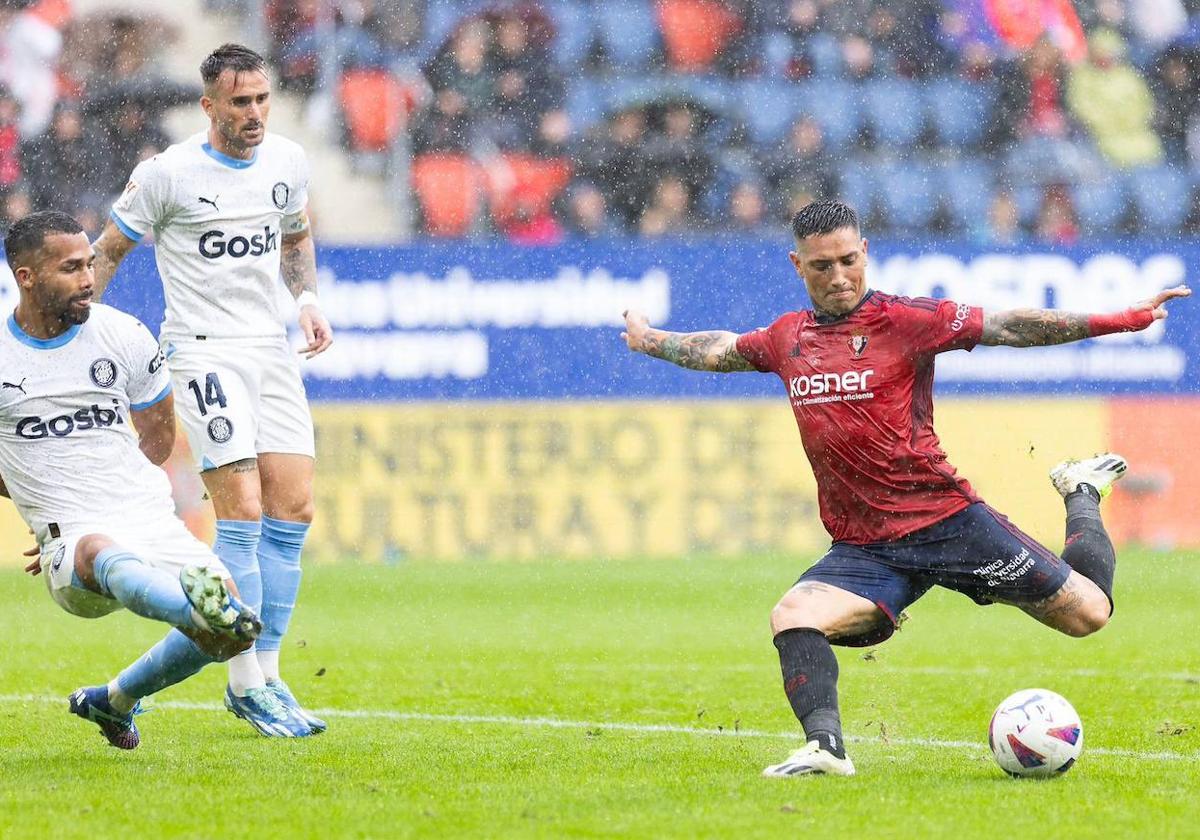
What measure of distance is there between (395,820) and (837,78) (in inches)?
504

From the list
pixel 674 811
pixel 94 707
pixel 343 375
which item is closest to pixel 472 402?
pixel 343 375

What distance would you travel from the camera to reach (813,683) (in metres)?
5.65

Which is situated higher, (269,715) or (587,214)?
(587,214)

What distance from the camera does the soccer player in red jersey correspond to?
231 inches

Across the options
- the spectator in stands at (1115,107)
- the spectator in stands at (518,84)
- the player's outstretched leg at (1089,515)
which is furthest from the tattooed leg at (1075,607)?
the spectator in stands at (1115,107)

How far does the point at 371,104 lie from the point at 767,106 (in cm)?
346

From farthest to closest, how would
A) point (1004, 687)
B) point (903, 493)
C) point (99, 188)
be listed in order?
point (99, 188)
point (1004, 687)
point (903, 493)

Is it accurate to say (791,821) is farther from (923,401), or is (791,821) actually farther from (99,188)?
(99,188)

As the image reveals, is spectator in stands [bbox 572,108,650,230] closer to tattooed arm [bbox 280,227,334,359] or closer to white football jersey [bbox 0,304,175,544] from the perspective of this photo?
tattooed arm [bbox 280,227,334,359]

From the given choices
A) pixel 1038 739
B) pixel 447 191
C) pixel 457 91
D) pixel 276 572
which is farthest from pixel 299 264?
pixel 457 91

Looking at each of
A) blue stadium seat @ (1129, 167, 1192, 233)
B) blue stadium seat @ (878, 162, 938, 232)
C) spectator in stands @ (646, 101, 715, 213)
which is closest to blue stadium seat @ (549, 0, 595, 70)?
spectator in stands @ (646, 101, 715, 213)

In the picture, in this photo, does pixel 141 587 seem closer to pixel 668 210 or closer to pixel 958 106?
pixel 668 210

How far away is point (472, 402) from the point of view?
551 inches

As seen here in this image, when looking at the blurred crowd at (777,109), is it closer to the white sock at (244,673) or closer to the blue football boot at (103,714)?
the white sock at (244,673)
